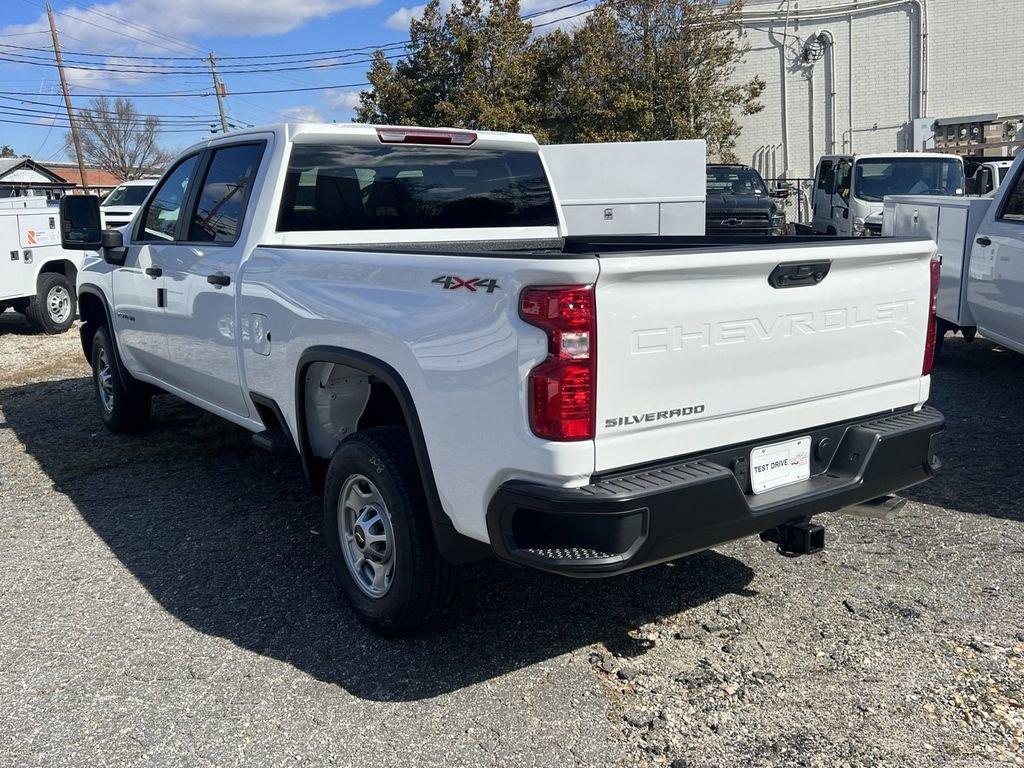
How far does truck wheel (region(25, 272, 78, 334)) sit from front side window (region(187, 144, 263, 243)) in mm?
8566

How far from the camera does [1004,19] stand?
26859 millimetres

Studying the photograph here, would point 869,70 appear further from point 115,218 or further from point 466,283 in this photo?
point 466,283

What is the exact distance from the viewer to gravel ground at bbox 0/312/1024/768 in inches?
120

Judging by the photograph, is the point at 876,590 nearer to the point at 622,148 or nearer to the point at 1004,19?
the point at 622,148

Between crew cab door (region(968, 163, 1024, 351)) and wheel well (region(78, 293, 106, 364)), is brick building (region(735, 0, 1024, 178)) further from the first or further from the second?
wheel well (region(78, 293, 106, 364))

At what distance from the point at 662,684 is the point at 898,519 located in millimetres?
2189

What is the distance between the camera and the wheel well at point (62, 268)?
41.1 ft

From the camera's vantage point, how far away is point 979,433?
646 cm

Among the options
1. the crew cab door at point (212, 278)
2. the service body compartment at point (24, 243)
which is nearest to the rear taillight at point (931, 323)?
the crew cab door at point (212, 278)

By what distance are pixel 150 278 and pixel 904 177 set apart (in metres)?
15.4

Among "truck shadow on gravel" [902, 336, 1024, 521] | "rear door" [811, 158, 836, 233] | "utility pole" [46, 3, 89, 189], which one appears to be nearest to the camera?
"truck shadow on gravel" [902, 336, 1024, 521]

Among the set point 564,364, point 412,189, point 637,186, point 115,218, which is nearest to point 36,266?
point 115,218

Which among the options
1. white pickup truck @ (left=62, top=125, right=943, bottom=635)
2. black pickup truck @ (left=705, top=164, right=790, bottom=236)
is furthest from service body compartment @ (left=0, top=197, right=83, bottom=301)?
black pickup truck @ (left=705, top=164, right=790, bottom=236)

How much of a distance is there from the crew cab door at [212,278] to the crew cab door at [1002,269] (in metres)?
4.81
